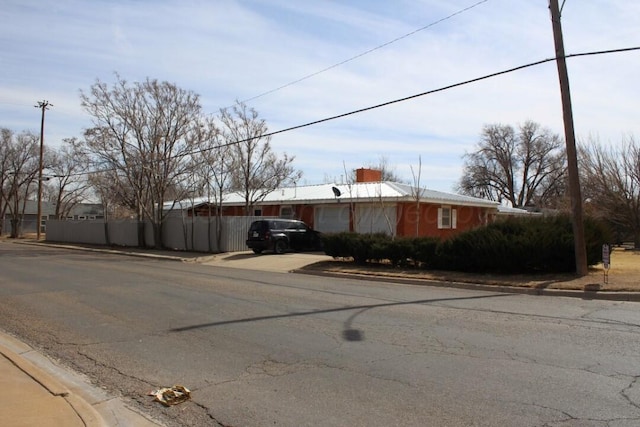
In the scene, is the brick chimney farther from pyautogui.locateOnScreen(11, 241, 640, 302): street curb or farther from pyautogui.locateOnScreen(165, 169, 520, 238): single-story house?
pyautogui.locateOnScreen(11, 241, 640, 302): street curb

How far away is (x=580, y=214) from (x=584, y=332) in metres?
6.85

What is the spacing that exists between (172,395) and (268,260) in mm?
17307

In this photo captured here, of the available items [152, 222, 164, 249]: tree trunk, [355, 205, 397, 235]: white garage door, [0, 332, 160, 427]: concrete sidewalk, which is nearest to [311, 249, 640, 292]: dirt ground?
[355, 205, 397, 235]: white garage door

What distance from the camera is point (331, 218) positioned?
3012cm

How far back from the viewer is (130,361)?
6875 millimetres

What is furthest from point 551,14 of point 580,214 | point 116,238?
point 116,238

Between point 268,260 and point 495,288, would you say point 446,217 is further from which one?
point 495,288

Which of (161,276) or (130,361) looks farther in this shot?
(161,276)

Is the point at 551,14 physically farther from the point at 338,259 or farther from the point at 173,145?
the point at 173,145

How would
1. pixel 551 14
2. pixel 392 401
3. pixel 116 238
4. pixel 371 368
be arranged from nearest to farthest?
pixel 392 401, pixel 371 368, pixel 551 14, pixel 116 238

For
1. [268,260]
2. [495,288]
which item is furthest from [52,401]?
[268,260]

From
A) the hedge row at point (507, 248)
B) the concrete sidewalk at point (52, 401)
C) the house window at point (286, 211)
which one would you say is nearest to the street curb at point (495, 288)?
the hedge row at point (507, 248)

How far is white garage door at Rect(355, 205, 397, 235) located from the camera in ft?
88.7

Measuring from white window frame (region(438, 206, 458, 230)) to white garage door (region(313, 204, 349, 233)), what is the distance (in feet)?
17.4
